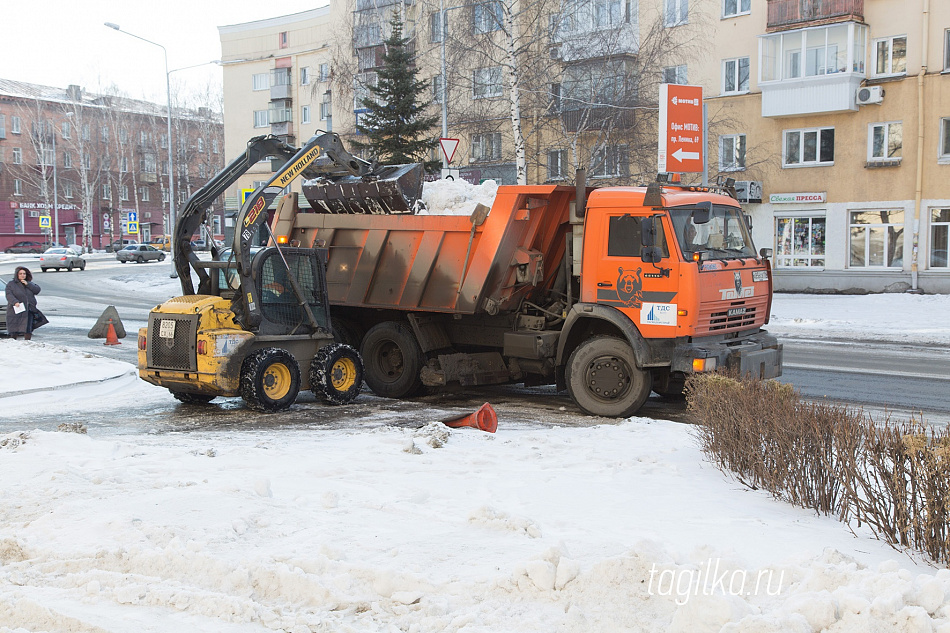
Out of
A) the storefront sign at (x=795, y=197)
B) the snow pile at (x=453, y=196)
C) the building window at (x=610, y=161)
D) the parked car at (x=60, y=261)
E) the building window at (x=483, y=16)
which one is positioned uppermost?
the building window at (x=483, y=16)

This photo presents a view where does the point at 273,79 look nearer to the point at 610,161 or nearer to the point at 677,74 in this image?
the point at 677,74

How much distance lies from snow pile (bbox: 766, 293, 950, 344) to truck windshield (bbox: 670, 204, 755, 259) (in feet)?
31.5

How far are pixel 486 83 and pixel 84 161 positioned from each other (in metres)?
60.0

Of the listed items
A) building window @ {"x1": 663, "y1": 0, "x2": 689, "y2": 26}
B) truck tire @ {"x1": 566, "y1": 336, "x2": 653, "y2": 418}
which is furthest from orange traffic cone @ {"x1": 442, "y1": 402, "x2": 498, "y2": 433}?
building window @ {"x1": 663, "y1": 0, "x2": 689, "y2": 26}

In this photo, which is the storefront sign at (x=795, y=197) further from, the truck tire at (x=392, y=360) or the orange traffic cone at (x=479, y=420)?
the orange traffic cone at (x=479, y=420)

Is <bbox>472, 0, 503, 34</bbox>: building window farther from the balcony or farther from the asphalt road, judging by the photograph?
the asphalt road

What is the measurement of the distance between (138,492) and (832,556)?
4.30 m

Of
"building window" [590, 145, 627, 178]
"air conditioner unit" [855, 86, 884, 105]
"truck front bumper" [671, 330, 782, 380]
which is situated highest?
"air conditioner unit" [855, 86, 884, 105]

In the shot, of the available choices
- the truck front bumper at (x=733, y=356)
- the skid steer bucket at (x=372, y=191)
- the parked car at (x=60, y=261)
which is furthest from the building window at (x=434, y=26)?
the parked car at (x=60, y=261)

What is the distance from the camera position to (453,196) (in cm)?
1276

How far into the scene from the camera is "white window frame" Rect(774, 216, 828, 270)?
3312 centimetres

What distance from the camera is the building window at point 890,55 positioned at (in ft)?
100

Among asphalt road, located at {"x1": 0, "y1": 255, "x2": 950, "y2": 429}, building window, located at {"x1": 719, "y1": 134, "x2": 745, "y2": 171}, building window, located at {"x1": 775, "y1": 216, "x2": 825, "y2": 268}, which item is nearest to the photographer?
asphalt road, located at {"x1": 0, "y1": 255, "x2": 950, "y2": 429}

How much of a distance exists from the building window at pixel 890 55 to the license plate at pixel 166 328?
27821 millimetres
